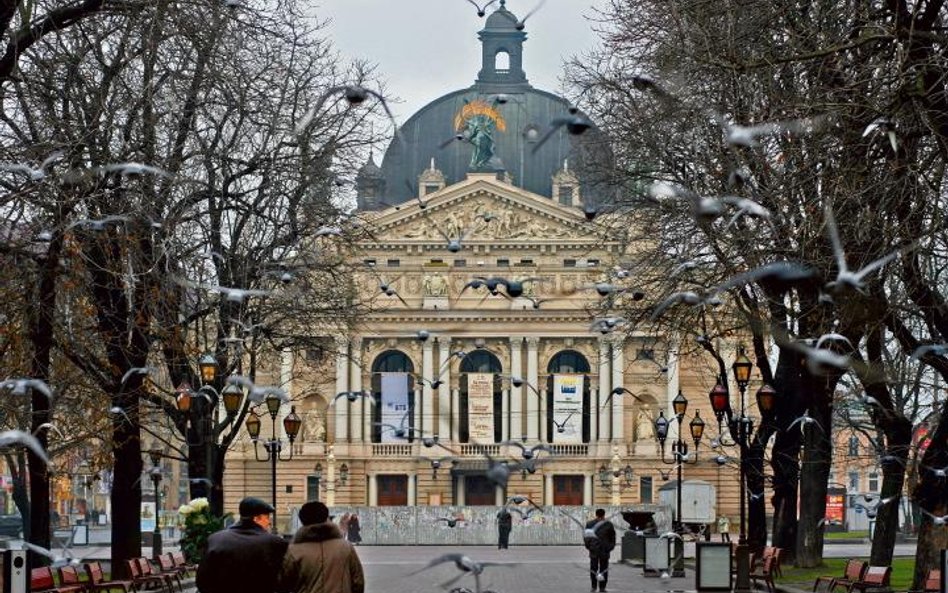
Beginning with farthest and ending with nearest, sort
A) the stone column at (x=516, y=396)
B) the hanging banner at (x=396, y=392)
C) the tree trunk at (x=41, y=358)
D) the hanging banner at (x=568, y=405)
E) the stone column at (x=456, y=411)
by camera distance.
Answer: the stone column at (x=516, y=396)
the stone column at (x=456, y=411)
the hanging banner at (x=568, y=405)
the hanging banner at (x=396, y=392)
the tree trunk at (x=41, y=358)

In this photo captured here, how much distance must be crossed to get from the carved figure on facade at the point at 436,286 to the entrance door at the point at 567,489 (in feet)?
→ 41.0

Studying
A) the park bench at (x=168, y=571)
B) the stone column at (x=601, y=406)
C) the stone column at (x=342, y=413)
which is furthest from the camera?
the stone column at (x=342, y=413)

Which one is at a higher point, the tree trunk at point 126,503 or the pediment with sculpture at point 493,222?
the pediment with sculpture at point 493,222

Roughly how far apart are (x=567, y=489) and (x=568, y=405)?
1842cm

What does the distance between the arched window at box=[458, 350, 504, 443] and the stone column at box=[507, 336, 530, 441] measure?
712 mm

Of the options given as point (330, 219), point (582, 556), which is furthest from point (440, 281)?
point (330, 219)

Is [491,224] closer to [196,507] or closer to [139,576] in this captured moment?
[196,507]

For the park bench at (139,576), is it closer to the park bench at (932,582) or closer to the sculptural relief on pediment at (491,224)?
the park bench at (932,582)

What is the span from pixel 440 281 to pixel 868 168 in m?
99.3

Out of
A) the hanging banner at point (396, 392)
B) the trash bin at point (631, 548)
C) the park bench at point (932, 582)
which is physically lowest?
the trash bin at point (631, 548)

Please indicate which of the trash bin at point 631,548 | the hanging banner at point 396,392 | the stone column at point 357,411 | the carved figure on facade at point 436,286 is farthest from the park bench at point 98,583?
the stone column at point 357,411

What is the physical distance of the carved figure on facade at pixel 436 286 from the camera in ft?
418

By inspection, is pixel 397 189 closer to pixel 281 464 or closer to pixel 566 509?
pixel 281 464

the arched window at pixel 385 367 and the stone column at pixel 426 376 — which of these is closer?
the arched window at pixel 385 367
